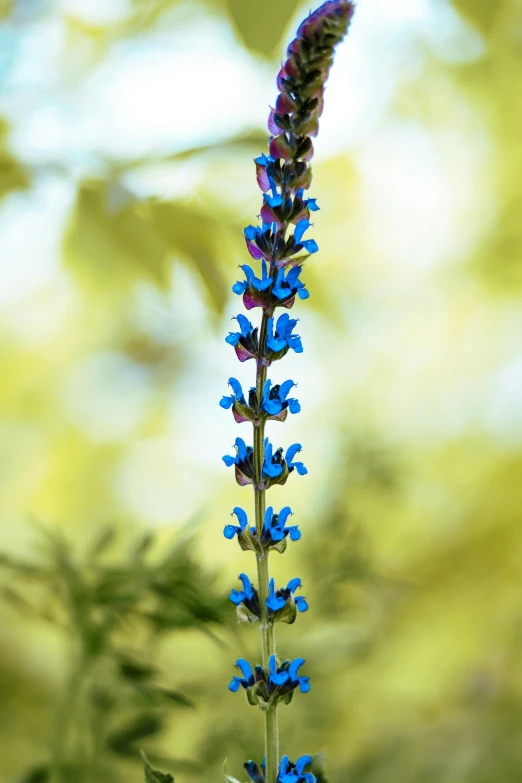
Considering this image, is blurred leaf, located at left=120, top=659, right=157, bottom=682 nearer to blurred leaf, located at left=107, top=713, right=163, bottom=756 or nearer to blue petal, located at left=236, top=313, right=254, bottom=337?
blurred leaf, located at left=107, top=713, right=163, bottom=756

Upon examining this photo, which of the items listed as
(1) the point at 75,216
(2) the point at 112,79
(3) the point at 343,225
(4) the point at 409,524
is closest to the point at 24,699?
(1) the point at 75,216

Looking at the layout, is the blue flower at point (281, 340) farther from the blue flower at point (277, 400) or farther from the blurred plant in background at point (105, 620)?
the blurred plant in background at point (105, 620)

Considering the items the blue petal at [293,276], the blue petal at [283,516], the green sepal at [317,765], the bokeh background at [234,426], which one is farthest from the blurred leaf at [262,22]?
the green sepal at [317,765]

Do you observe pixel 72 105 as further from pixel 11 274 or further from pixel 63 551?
pixel 63 551

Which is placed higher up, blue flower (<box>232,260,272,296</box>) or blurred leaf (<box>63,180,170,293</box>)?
blurred leaf (<box>63,180,170,293</box>)

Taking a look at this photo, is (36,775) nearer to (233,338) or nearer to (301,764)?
(301,764)

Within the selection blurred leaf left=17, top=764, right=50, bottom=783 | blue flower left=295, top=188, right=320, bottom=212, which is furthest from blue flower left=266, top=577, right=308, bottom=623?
blurred leaf left=17, top=764, right=50, bottom=783
